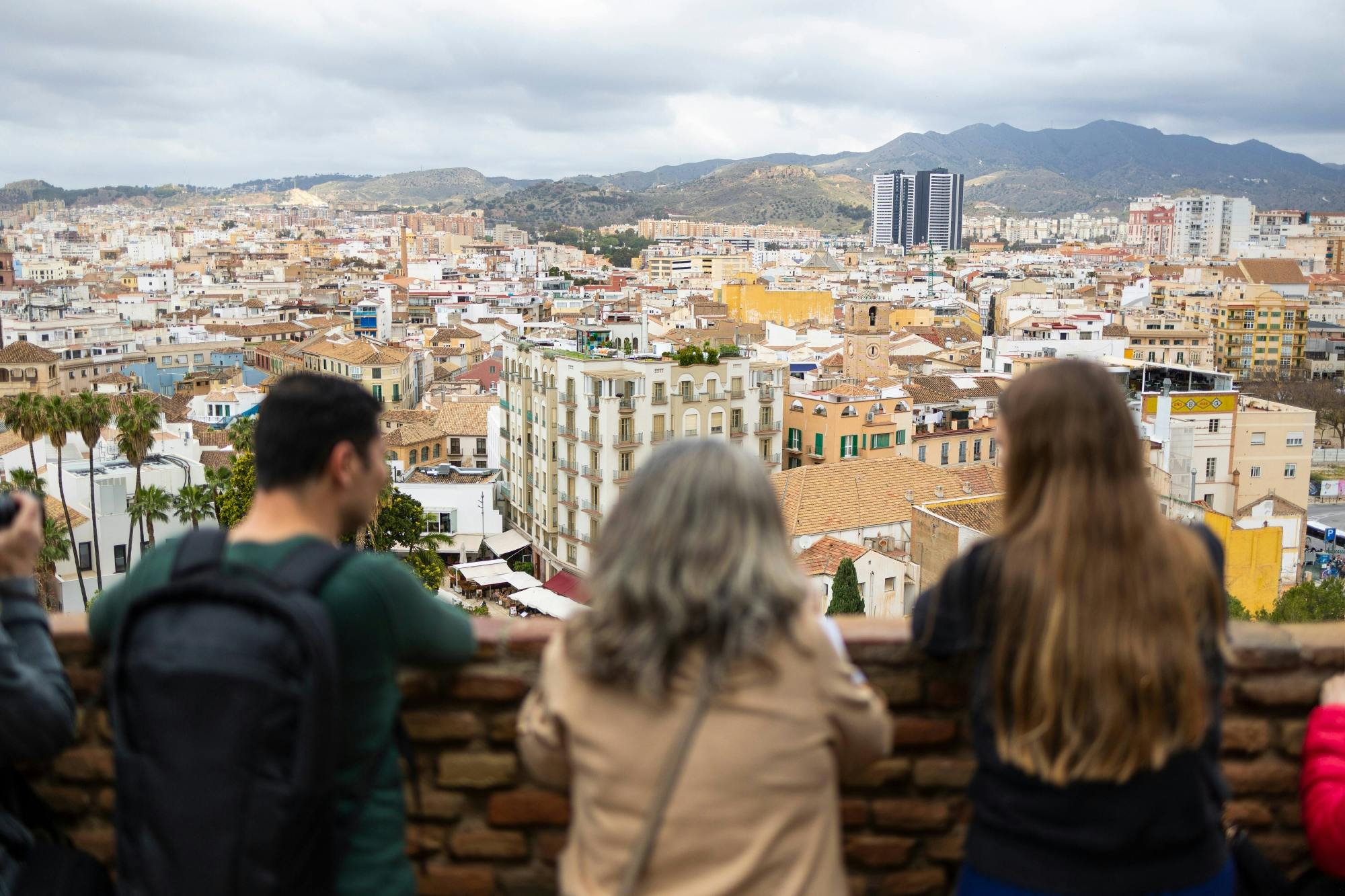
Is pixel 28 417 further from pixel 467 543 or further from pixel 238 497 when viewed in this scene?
pixel 467 543

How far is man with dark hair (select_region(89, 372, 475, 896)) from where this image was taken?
2.34 meters

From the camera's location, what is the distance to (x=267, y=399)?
2477 millimetres

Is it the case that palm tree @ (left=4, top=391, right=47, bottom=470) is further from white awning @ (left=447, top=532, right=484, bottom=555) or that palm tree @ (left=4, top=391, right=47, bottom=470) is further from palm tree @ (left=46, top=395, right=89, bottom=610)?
white awning @ (left=447, top=532, right=484, bottom=555)

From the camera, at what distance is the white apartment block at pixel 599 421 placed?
3406 cm

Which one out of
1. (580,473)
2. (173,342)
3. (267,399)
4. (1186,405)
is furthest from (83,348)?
(267,399)

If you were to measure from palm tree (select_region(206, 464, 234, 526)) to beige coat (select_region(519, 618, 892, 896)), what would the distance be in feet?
92.5

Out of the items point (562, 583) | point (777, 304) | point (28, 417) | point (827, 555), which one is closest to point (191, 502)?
point (28, 417)

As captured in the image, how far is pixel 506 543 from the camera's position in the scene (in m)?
36.1

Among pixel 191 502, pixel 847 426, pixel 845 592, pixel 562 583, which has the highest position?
pixel 847 426

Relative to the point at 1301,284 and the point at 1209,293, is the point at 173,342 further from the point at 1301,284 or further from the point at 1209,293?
the point at 1301,284

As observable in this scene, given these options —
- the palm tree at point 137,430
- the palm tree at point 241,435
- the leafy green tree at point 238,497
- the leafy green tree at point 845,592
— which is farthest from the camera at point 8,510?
the palm tree at point 241,435

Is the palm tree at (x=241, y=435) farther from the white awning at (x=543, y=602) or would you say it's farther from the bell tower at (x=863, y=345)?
the bell tower at (x=863, y=345)

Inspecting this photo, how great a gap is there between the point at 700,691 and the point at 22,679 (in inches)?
56.6

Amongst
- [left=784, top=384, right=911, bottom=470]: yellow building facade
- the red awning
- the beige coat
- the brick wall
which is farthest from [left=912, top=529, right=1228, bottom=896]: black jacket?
[left=784, top=384, right=911, bottom=470]: yellow building facade
